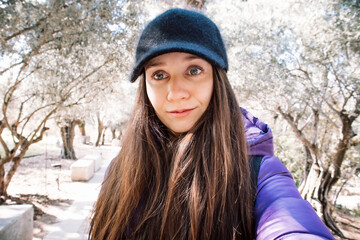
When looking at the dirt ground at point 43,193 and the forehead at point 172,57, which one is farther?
the dirt ground at point 43,193

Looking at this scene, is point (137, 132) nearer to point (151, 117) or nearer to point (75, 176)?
point (151, 117)

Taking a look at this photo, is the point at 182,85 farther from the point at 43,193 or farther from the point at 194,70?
the point at 43,193

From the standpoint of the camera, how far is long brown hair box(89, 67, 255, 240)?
121cm

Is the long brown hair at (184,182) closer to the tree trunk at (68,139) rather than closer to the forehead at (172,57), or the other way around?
the forehead at (172,57)

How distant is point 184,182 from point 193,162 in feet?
0.38

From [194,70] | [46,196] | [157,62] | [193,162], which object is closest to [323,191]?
[193,162]

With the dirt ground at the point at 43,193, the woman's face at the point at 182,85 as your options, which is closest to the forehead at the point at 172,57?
the woman's face at the point at 182,85

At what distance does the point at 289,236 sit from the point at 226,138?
0.56 metres

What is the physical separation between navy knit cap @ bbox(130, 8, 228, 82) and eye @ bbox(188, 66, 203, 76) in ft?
0.25

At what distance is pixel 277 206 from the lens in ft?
3.43

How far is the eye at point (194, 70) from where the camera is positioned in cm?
137

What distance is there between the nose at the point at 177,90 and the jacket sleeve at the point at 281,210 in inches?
21.8

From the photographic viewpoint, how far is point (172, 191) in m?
1.32

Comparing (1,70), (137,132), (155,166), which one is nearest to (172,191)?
(155,166)
